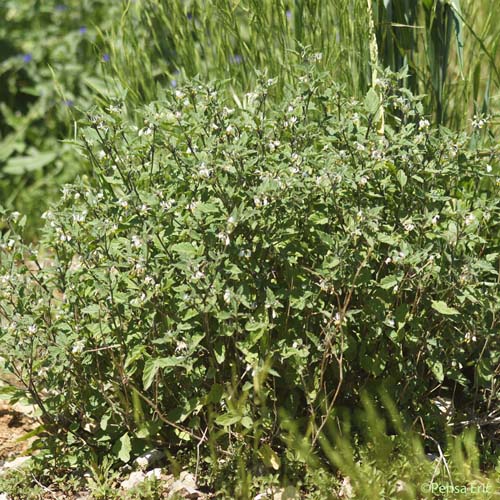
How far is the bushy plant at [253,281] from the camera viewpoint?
2.24 meters

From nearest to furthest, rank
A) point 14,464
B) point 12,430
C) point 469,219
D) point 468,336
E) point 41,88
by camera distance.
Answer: point 469,219
point 468,336
point 14,464
point 12,430
point 41,88

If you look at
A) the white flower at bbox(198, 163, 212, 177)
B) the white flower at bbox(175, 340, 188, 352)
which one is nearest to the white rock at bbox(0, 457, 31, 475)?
the white flower at bbox(175, 340, 188, 352)

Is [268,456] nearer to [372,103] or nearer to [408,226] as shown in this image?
[408,226]

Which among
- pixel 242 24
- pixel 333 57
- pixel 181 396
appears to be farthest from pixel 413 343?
pixel 242 24

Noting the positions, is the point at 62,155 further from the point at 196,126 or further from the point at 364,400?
the point at 364,400

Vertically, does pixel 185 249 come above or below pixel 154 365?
above

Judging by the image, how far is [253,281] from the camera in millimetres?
2311

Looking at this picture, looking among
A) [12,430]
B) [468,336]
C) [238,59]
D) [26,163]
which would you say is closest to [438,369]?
[468,336]

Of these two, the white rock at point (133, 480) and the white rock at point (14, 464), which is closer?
the white rock at point (133, 480)

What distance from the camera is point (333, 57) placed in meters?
3.14

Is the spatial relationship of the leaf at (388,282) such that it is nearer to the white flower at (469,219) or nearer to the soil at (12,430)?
the white flower at (469,219)

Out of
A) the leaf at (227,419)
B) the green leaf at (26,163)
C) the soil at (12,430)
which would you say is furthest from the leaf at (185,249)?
the green leaf at (26,163)

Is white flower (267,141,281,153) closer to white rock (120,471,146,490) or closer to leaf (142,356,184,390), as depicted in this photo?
leaf (142,356,184,390)

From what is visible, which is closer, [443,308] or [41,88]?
[443,308]
